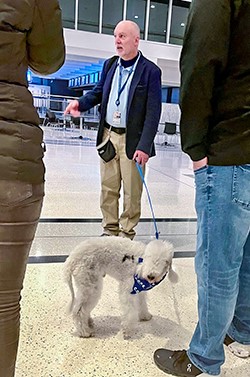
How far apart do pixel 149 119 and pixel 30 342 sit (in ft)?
5.22

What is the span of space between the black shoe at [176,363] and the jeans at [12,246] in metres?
0.68

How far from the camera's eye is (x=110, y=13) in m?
15.5

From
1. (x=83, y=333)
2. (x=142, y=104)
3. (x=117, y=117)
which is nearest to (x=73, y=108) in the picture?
(x=117, y=117)

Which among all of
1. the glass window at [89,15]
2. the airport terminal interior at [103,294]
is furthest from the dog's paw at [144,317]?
the glass window at [89,15]

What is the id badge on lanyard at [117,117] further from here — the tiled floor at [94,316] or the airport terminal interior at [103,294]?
the tiled floor at [94,316]

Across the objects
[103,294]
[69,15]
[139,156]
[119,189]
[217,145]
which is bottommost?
[103,294]

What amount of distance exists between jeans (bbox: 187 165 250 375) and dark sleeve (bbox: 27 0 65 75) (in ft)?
2.01

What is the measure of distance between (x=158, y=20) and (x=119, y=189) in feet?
50.4

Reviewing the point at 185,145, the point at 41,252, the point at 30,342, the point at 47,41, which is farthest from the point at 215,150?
the point at 41,252

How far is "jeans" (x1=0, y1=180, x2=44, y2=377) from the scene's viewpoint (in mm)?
977

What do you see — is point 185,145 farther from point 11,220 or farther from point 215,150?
point 11,220

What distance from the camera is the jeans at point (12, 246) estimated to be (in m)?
0.98

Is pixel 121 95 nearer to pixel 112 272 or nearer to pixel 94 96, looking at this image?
pixel 94 96

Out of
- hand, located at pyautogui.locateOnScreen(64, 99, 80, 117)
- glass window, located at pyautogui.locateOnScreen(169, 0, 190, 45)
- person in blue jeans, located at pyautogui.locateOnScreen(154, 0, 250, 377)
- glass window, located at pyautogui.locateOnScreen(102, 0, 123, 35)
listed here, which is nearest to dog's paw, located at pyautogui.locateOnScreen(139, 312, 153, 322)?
person in blue jeans, located at pyautogui.locateOnScreen(154, 0, 250, 377)
